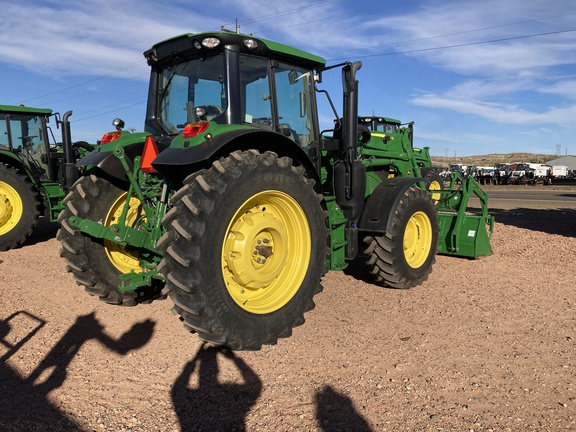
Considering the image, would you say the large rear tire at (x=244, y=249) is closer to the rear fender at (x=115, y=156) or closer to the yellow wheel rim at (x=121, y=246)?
the rear fender at (x=115, y=156)

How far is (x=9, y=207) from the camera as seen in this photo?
8562 millimetres

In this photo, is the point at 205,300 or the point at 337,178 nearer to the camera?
the point at 205,300

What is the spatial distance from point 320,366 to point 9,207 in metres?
7.61

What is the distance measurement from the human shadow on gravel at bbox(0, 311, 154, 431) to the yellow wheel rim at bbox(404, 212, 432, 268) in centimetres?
321

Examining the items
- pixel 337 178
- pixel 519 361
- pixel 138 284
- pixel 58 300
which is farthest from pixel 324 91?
pixel 58 300

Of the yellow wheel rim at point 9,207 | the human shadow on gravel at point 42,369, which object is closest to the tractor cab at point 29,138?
the yellow wheel rim at point 9,207

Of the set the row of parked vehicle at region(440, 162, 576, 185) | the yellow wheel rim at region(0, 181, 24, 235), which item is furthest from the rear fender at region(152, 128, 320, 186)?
the row of parked vehicle at region(440, 162, 576, 185)

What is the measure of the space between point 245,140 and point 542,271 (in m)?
4.77

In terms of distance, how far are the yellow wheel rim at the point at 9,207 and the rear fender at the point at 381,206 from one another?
6.66 metres

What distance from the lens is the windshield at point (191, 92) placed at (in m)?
4.00

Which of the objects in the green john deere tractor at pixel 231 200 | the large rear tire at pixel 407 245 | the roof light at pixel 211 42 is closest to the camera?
the green john deere tractor at pixel 231 200

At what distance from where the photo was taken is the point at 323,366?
342 cm

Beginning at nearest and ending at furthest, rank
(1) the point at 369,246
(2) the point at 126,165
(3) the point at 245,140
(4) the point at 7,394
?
(4) the point at 7,394 < (3) the point at 245,140 < (2) the point at 126,165 < (1) the point at 369,246

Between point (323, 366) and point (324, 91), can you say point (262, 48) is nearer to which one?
point (324, 91)
